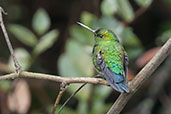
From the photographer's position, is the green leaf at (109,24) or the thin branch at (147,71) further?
the green leaf at (109,24)

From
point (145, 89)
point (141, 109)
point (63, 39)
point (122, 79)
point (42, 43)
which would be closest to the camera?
point (122, 79)

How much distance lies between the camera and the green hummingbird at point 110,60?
1.52m

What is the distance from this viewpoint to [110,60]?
1679 mm

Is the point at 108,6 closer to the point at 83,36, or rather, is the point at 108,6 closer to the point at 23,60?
the point at 83,36

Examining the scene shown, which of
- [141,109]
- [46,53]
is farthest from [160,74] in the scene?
[46,53]

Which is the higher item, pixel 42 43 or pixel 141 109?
pixel 42 43

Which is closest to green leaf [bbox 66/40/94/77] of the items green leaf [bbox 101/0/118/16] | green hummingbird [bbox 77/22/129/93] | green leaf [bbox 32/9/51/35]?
green leaf [bbox 32/9/51/35]

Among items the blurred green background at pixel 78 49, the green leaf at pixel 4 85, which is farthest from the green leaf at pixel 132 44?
the green leaf at pixel 4 85

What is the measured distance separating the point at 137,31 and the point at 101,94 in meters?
1.29

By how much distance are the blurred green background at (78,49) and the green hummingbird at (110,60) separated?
0.53 meters

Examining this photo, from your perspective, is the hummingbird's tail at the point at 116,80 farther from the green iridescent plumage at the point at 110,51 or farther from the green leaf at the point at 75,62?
the green leaf at the point at 75,62

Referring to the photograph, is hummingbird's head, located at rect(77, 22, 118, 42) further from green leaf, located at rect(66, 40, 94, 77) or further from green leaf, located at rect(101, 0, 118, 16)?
green leaf, located at rect(66, 40, 94, 77)

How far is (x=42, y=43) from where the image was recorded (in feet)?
8.62

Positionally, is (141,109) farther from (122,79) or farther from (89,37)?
(122,79)
